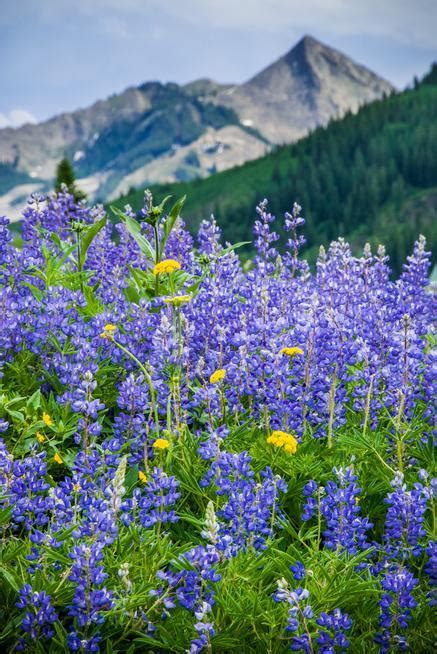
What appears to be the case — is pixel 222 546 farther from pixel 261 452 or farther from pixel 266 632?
pixel 261 452

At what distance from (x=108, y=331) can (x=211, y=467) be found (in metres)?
1.83

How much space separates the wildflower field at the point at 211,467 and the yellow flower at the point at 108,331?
0.10 metres

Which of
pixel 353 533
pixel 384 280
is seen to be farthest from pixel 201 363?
pixel 384 280

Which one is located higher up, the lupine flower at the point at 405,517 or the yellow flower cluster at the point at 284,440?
the yellow flower cluster at the point at 284,440

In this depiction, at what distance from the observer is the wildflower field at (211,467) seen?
3793 millimetres

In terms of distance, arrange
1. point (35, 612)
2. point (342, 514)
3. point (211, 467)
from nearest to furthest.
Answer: point (35, 612) < point (342, 514) < point (211, 467)

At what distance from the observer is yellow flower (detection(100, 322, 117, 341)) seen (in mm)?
5804

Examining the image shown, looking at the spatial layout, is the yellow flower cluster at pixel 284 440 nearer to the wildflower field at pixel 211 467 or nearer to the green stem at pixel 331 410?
the wildflower field at pixel 211 467

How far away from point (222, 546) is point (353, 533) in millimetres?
1021

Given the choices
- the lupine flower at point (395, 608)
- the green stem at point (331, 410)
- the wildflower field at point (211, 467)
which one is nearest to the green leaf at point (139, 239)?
the wildflower field at point (211, 467)

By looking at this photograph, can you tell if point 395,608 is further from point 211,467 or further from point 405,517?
point 211,467

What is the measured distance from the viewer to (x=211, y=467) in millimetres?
4570

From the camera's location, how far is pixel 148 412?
566 centimetres

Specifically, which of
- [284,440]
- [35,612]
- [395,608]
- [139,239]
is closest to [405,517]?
[395,608]
